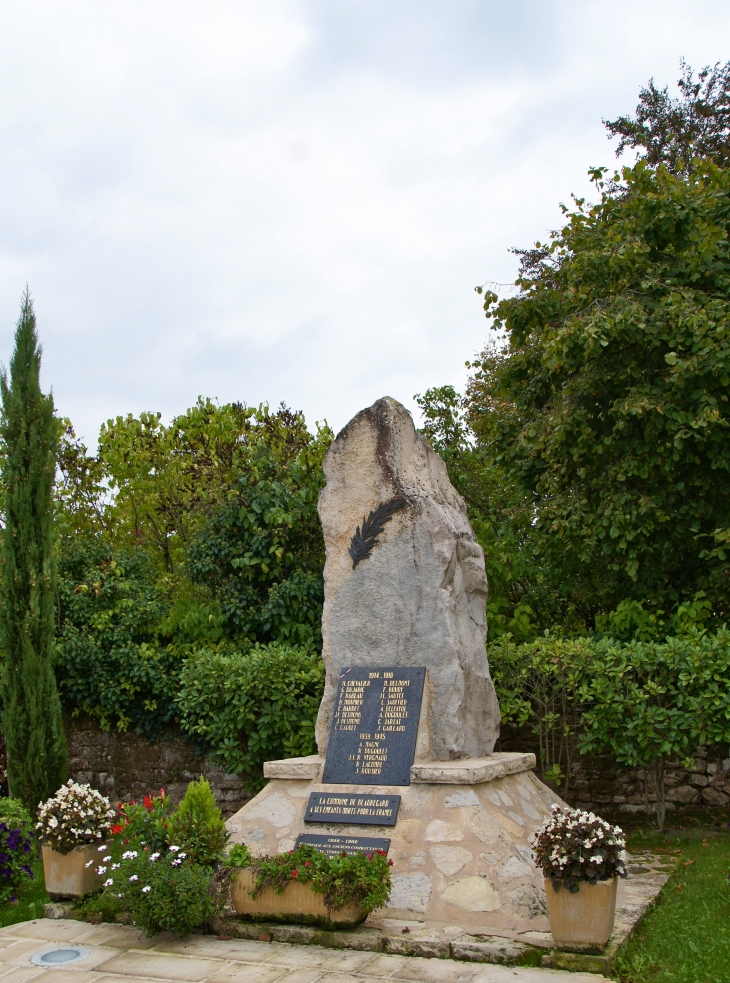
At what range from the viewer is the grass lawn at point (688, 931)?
16.3ft

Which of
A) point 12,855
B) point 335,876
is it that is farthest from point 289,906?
point 12,855

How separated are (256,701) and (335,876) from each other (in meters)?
4.07

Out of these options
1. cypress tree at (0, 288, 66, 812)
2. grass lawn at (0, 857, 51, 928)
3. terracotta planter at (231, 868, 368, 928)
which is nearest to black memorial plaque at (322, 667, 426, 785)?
terracotta planter at (231, 868, 368, 928)

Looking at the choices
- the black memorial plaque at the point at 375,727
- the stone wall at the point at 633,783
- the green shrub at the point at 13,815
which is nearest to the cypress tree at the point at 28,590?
the green shrub at the point at 13,815

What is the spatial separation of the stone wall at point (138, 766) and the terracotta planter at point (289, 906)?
14.6 ft

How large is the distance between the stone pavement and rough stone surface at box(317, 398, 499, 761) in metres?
2.02

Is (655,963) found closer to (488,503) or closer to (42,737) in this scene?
(42,737)

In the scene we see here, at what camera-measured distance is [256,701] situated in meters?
9.53

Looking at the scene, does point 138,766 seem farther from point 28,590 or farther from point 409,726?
point 409,726

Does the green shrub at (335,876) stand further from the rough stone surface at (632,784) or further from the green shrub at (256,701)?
the rough stone surface at (632,784)

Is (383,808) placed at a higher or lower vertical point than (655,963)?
higher

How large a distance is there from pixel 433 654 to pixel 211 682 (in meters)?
3.19

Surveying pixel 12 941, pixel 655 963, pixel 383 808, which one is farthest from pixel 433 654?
pixel 12 941

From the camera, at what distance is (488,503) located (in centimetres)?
1266
